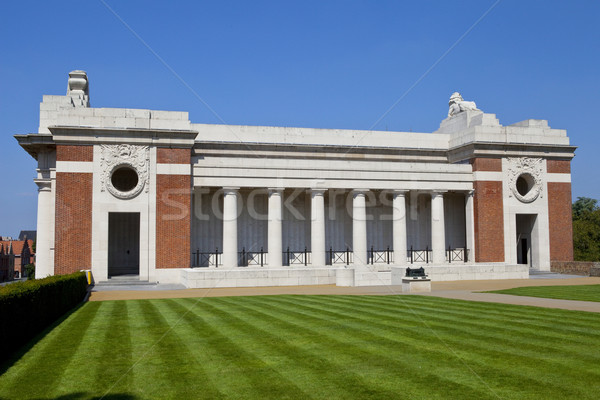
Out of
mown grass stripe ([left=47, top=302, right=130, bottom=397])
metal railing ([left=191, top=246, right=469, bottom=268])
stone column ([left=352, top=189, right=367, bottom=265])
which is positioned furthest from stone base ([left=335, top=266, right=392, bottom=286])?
mown grass stripe ([left=47, top=302, right=130, bottom=397])

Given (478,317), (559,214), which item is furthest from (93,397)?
(559,214)

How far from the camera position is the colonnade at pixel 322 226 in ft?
131

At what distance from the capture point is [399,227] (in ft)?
144

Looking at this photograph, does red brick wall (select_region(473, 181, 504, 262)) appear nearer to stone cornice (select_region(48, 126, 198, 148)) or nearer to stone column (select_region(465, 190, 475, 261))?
stone column (select_region(465, 190, 475, 261))

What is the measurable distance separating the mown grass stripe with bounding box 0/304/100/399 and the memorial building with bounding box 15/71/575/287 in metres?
18.2

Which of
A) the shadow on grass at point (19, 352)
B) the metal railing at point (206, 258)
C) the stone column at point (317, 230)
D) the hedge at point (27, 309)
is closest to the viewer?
the shadow on grass at point (19, 352)

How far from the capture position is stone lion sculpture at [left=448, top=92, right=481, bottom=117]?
51.1m

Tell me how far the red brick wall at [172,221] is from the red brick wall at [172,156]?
3.59 feet

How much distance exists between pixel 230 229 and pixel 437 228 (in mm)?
17186

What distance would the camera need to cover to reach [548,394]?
9.05 meters

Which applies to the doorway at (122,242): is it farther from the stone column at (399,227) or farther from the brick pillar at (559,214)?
the brick pillar at (559,214)

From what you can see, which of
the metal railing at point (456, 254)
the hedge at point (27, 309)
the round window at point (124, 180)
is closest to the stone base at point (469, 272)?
the metal railing at point (456, 254)

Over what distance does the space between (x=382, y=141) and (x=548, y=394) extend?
4225cm

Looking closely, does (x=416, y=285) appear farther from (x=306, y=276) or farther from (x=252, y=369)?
(x=252, y=369)
